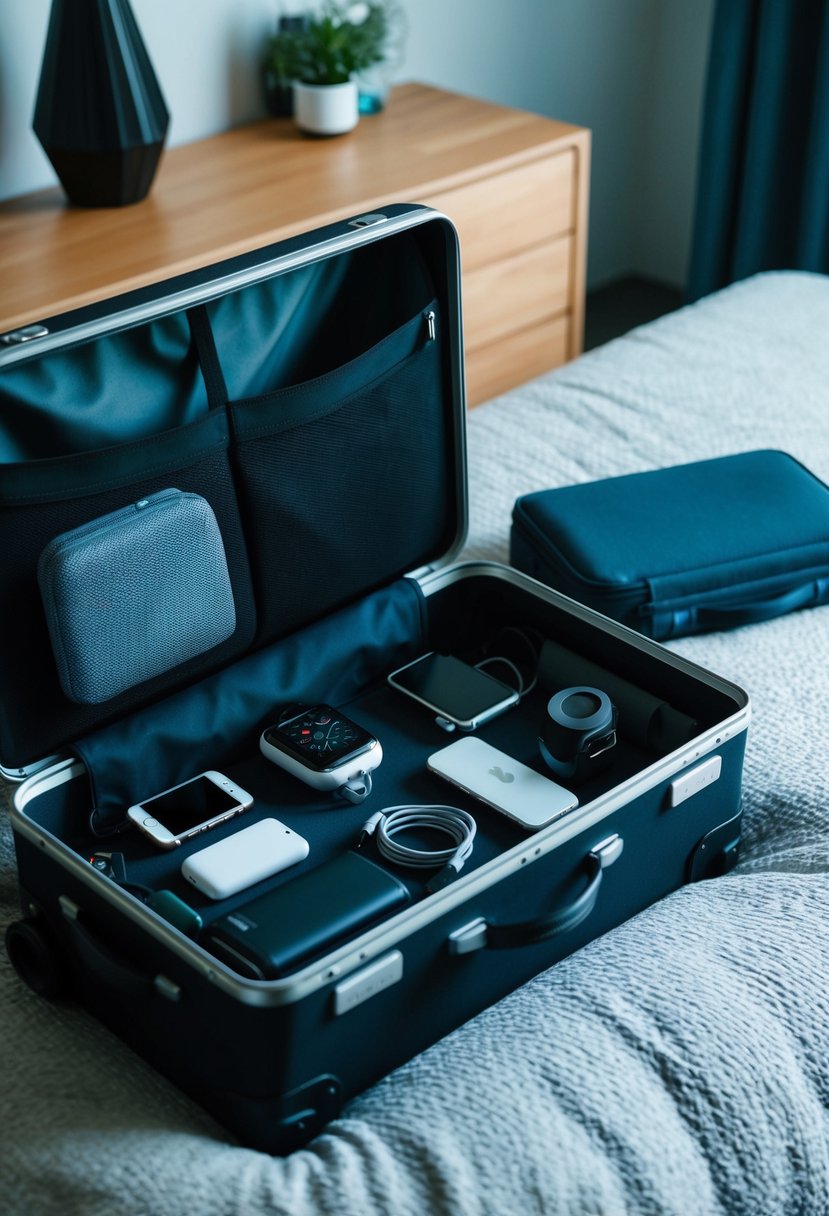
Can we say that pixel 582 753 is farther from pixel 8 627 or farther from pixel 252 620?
pixel 8 627

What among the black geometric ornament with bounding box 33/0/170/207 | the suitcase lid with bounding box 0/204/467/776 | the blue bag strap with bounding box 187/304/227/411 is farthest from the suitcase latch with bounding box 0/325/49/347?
the black geometric ornament with bounding box 33/0/170/207

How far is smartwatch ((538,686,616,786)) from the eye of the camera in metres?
1.04

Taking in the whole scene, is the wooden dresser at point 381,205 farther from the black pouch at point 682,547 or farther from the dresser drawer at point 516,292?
the black pouch at point 682,547

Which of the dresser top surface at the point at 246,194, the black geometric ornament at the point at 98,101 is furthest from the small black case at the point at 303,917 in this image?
the black geometric ornament at the point at 98,101

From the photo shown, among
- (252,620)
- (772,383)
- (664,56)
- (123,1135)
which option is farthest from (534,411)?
(664,56)

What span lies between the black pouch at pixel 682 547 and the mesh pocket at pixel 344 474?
0.15m

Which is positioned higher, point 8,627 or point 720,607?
point 8,627

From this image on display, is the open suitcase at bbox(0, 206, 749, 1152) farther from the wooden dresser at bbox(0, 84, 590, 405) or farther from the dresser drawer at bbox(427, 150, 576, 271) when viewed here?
the dresser drawer at bbox(427, 150, 576, 271)

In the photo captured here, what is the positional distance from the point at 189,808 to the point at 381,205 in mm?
1284

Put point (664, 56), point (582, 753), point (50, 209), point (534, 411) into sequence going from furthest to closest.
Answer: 1. point (664, 56)
2. point (50, 209)
3. point (534, 411)
4. point (582, 753)

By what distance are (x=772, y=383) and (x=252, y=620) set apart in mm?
899

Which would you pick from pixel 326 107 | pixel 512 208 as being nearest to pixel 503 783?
pixel 512 208

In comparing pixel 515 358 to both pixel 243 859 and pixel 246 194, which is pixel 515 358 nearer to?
pixel 246 194

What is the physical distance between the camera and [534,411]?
1.71m
